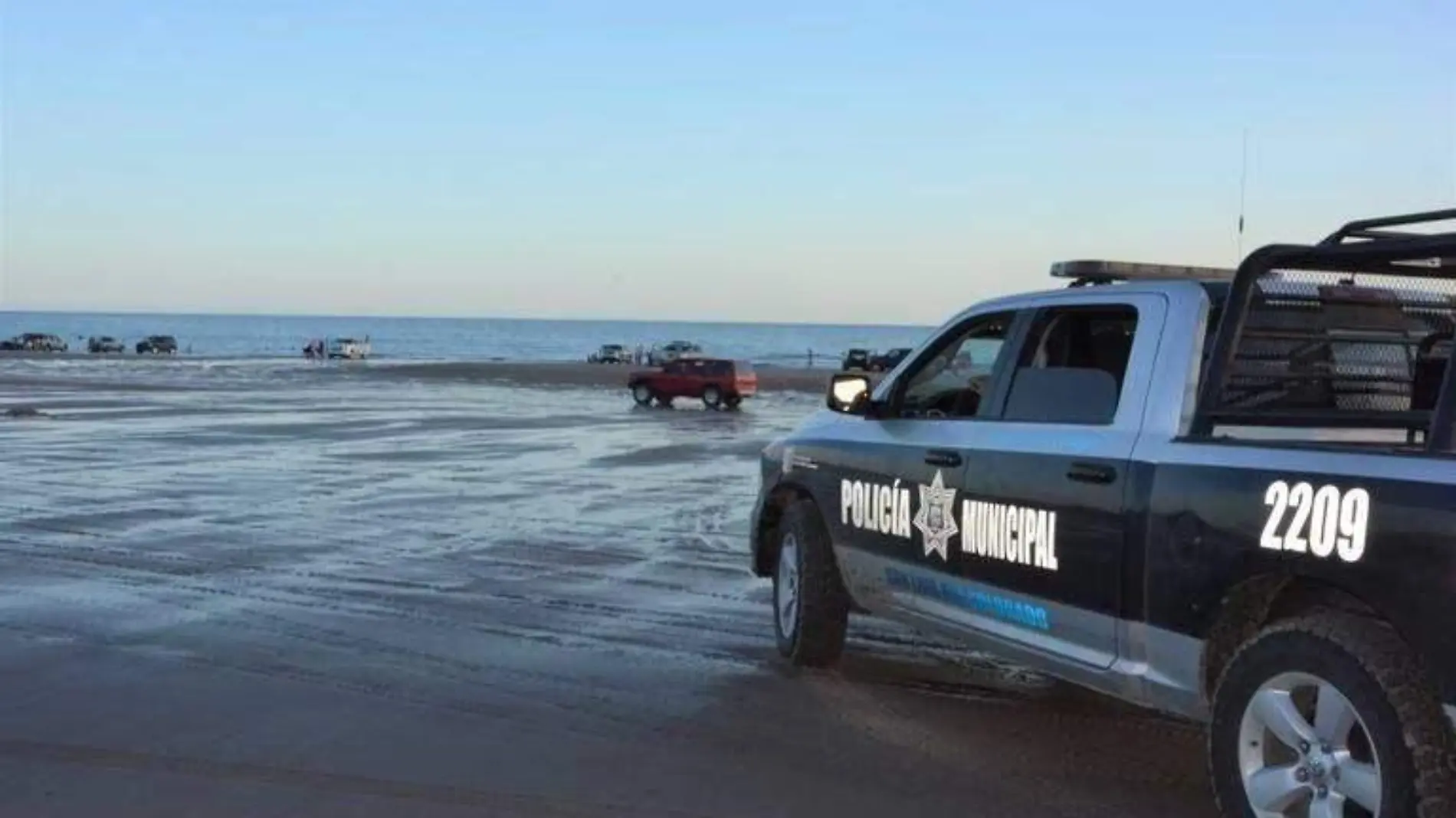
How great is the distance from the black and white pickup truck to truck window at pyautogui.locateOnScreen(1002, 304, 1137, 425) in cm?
1

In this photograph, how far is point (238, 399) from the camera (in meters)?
36.5

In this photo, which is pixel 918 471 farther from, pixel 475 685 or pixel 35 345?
pixel 35 345

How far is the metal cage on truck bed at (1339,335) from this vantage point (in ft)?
15.9

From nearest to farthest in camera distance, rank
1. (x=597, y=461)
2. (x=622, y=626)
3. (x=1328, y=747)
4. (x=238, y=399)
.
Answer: (x=1328, y=747) → (x=622, y=626) → (x=597, y=461) → (x=238, y=399)

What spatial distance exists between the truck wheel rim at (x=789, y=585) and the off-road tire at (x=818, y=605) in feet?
0.09

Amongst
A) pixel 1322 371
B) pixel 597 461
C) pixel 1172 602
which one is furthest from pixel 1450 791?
pixel 597 461

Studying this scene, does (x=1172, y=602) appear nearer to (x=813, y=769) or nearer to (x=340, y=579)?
(x=813, y=769)

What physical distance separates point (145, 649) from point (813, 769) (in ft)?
12.3

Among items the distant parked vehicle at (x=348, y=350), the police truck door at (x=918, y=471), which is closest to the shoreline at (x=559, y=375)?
the distant parked vehicle at (x=348, y=350)

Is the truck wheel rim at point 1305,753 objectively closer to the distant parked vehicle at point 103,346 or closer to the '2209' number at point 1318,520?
the '2209' number at point 1318,520

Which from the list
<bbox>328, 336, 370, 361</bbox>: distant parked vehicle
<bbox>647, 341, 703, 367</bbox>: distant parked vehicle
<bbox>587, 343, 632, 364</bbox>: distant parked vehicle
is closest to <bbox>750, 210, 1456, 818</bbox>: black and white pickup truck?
<bbox>647, 341, 703, 367</bbox>: distant parked vehicle

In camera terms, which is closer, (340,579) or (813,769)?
(813,769)

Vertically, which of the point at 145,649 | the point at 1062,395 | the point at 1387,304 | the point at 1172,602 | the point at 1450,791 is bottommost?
the point at 145,649

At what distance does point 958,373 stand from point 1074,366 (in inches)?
49.1
